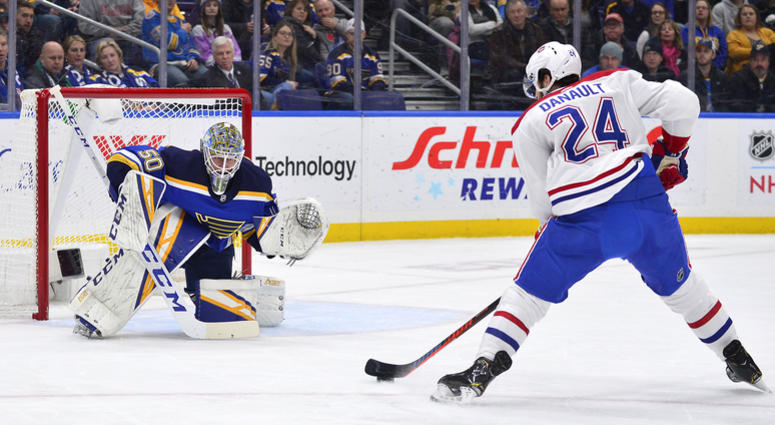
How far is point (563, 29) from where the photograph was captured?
376 inches

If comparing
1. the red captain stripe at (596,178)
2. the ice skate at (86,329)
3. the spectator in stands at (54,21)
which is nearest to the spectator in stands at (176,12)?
the spectator in stands at (54,21)

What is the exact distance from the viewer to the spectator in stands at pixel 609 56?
9762 mm

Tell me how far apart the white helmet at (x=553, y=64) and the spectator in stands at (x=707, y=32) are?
6.50 m

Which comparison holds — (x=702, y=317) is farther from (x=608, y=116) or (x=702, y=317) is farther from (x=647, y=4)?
(x=647, y=4)

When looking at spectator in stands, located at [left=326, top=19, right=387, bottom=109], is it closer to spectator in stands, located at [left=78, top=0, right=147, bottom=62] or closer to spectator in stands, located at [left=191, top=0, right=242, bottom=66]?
spectator in stands, located at [left=191, top=0, right=242, bottom=66]

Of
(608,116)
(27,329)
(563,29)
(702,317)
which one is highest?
(563,29)

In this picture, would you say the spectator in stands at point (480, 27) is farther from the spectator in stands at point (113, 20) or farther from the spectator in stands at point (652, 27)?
the spectator in stands at point (113, 20)

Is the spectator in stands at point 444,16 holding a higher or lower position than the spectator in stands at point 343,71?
higher

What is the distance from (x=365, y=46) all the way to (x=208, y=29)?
119cm

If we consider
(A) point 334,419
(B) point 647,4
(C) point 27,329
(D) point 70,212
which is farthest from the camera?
(B) point 647,4

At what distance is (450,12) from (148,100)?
4120mm

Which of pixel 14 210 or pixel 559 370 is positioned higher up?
pixel 14 210

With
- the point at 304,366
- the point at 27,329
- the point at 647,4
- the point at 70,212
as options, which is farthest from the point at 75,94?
the point at 647,4

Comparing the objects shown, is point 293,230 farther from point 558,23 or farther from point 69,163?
point 558,23
